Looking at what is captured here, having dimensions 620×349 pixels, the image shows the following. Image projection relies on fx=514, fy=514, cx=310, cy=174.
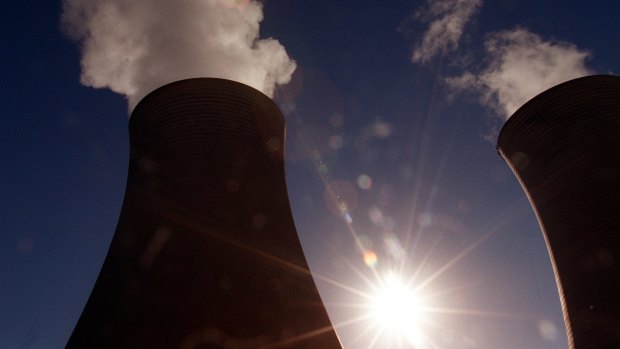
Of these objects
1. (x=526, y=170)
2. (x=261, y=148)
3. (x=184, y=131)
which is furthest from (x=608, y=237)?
(x=184, y=131)

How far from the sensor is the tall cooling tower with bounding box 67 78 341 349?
559 centimetres

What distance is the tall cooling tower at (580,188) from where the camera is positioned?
266 inches

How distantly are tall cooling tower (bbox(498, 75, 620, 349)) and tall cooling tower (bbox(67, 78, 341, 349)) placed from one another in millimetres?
3535

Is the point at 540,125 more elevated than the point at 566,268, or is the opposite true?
the point at 540,125

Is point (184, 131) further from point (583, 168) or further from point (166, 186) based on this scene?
point (583, 168)

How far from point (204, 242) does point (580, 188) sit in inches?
202

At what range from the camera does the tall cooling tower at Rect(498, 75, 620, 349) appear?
6.75 metres

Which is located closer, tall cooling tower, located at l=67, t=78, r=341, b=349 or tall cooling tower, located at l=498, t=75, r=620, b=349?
tall cooling tower, located at l=67, t=78, r=341, b=349

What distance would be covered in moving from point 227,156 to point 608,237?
202 inches

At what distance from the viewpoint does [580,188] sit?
7.12 meters

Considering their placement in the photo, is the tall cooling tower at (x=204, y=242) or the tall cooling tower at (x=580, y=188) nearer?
the tall cooling tower at (x=204, y=242)

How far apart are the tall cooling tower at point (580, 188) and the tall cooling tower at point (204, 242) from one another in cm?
354

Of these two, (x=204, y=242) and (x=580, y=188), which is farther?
(x=580, y=188)

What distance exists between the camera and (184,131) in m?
6.89
